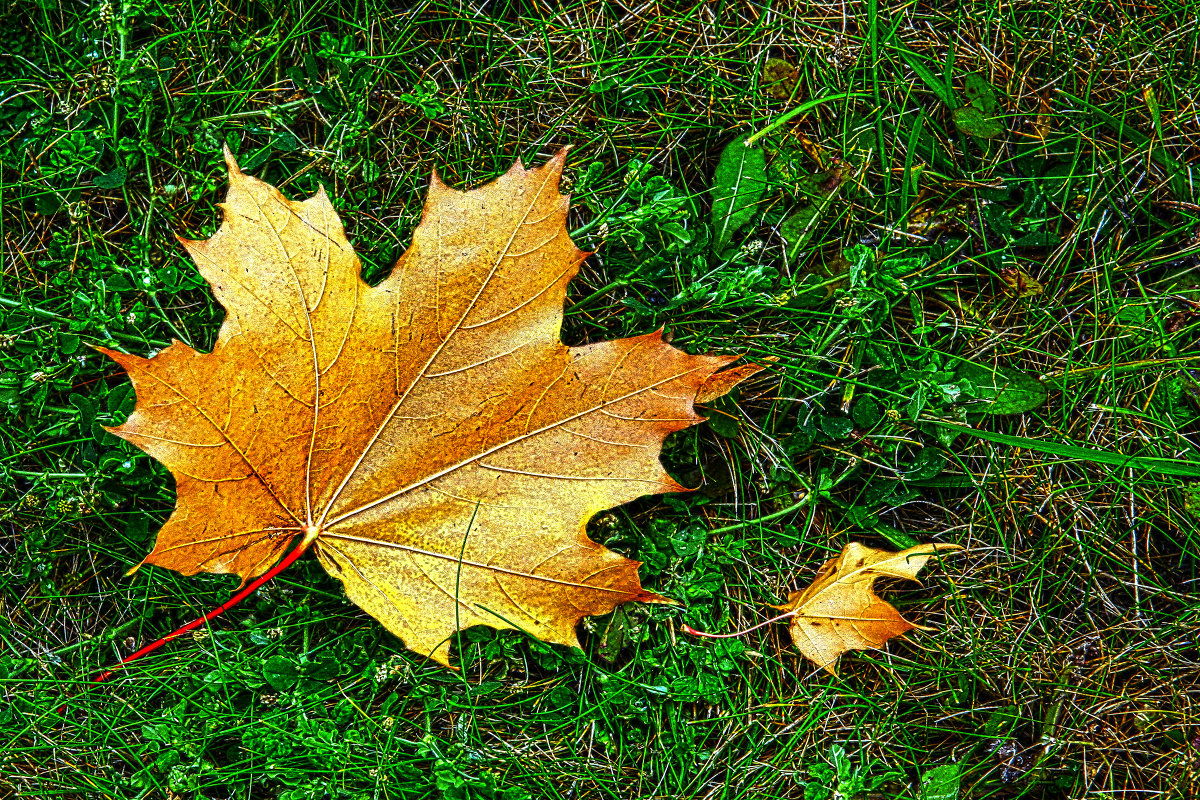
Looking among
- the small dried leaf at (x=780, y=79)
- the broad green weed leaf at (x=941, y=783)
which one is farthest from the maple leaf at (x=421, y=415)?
the broad green weed leaf at (x=941, y=783)

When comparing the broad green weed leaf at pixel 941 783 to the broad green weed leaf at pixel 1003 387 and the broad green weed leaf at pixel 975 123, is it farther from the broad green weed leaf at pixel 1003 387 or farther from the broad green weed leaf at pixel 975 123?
the broad green weed leaf at pixel 975 123

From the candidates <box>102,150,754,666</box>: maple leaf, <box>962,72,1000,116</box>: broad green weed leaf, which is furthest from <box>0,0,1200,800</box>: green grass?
<box>102,150,754,666</box>: maple leaf

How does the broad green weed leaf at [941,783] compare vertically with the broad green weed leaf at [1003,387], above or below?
below

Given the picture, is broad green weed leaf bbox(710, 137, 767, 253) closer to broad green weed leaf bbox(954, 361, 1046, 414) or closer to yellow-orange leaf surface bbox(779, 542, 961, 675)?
broad green weed leaf bbox(954, 361, 1046, 414)

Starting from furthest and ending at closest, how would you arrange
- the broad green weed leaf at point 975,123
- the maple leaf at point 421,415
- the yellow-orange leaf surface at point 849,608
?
the broad green weed leaf at point 975,123 → the yellow-orange leaf surface at point 849,608 → the maple leaf at point 421,415

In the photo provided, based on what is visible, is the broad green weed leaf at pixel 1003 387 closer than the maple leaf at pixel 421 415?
No

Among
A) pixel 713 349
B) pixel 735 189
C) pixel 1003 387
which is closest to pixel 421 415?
pixel 713 349
